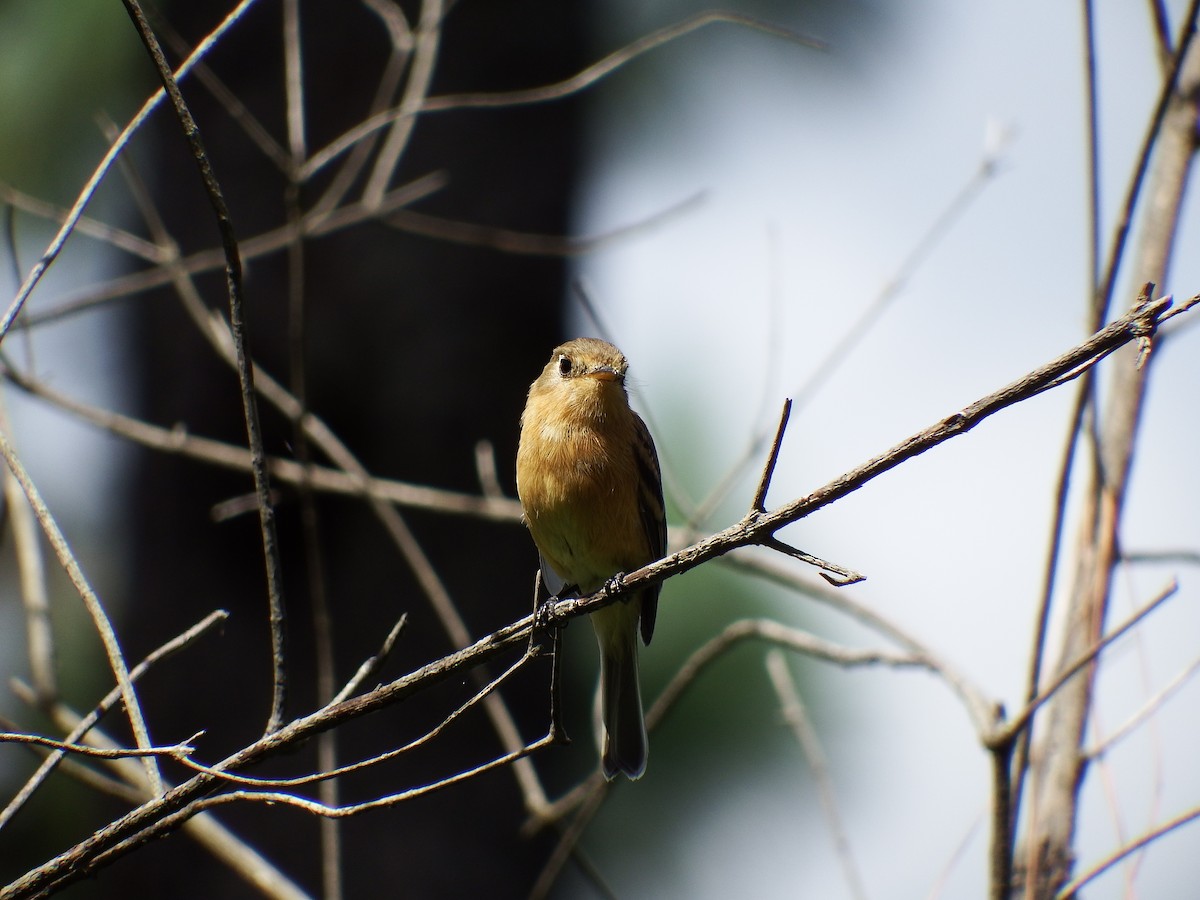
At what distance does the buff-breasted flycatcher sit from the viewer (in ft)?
13.3

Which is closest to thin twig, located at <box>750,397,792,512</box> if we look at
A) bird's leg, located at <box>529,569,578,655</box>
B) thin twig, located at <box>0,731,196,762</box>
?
bird's leg, located at <box>529,569,578,655</box>

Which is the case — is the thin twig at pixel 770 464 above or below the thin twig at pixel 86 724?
above

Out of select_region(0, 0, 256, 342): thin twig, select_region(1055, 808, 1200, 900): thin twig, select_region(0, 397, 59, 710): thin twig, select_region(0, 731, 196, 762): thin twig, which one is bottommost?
select_region(1055, 808, 1200, 900): thin twig

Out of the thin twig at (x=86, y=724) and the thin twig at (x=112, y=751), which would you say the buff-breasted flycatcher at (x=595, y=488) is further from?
the thin twig at (x=112, y=751)

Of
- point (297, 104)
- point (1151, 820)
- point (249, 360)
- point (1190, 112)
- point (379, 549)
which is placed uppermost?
point (297, 104)

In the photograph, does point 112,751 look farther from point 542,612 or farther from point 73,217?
point 542,612

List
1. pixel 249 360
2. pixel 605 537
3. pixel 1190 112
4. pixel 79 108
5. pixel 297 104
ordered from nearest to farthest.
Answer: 1. pixel 249 360
2. pixel 1190 112
3. pixel 297 104
4. pixel 605 537
5. pixel 79 108

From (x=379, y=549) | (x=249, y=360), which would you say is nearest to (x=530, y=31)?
(x=379, y=549)

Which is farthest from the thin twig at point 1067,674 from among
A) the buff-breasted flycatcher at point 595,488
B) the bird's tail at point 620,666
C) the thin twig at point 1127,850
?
the bird's tail at point 620,666

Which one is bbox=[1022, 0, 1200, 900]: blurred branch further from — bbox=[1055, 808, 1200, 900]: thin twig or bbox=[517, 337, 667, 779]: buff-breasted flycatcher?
bbox=[517, 337, 667, 779]: buff-breasted flycatcher

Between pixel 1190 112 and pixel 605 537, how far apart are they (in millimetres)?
2149

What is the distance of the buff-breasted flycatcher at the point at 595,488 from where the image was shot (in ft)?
13.3

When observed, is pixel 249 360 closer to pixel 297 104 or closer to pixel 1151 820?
pixel 297 104

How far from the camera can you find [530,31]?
25.9 ft
